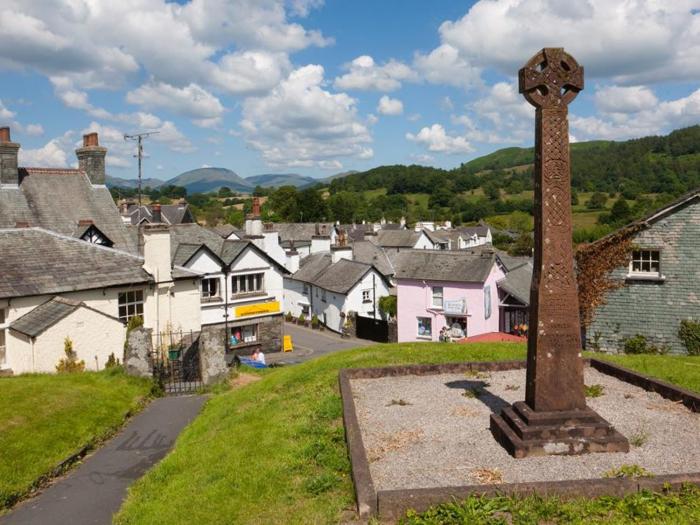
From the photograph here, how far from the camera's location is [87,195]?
30.7 meters

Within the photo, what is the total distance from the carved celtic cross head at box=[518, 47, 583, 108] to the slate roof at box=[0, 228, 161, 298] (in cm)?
1753

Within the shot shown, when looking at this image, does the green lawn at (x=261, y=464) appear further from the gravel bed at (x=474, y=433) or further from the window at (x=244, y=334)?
the window at (x=244, y=334)

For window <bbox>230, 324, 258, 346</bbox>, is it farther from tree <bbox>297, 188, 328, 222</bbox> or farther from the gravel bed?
tree <bbox>297, 188, 328, 222</bbox>

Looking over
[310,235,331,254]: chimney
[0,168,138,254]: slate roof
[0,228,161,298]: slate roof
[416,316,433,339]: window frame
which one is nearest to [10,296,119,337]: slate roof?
[0,228,161,298]: slate roof

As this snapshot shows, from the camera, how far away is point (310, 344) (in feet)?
132

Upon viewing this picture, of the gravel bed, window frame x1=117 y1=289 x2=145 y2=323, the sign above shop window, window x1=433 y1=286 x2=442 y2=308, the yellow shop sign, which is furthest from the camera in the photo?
window x1=433 y1=286 x2=442 y2=308

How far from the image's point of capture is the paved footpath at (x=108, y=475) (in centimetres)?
952

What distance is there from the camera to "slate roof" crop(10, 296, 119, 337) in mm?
18169

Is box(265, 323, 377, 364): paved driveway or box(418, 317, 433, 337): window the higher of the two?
box(418, 317, 433, 337): window

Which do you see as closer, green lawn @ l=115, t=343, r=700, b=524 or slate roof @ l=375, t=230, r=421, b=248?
green lawn @ l=115, t=343, r=700, b=524

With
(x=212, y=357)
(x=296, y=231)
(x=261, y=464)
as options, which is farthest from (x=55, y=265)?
(x=296, y=231)

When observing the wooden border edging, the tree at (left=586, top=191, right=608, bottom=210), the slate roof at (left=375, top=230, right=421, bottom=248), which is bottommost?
the wooden border edging

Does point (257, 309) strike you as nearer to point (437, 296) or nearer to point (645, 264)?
point (437, 296)

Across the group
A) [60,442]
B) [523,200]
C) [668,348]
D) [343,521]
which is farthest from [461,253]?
[523,200]
